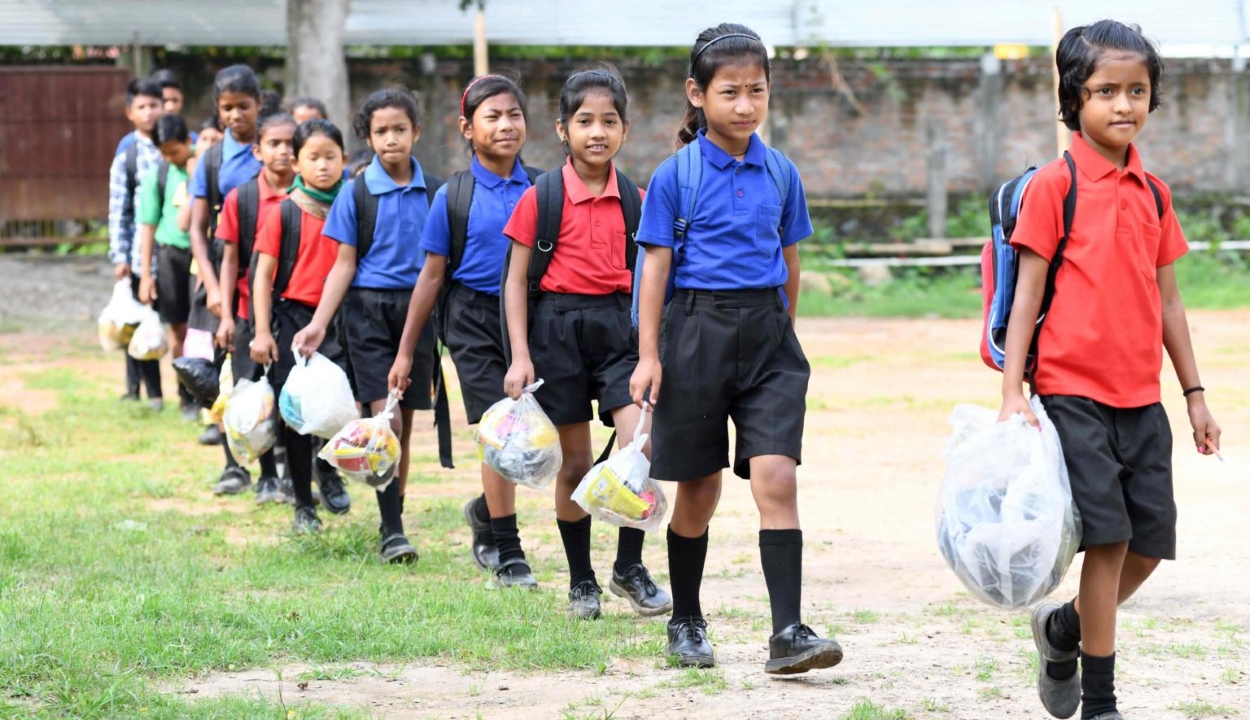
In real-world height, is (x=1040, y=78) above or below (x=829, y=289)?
above

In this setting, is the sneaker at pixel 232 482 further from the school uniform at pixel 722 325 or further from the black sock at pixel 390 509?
the school uniform at pixel 722 325

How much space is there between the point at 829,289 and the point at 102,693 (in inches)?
539

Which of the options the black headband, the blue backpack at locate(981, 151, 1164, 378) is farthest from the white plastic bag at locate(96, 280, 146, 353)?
the blue backpack at locate(981, 151, 1164, 378)

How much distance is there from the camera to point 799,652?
397cm

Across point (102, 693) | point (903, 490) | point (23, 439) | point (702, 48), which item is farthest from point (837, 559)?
point (23, 439)

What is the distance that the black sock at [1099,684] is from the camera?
364cm

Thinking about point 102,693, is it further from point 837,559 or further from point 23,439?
point 23,439

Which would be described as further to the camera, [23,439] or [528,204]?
[23,439]

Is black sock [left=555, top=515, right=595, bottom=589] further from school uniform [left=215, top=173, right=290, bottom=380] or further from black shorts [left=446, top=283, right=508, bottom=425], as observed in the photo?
school uniform [left=215, top=173, right=290, bottom=380]

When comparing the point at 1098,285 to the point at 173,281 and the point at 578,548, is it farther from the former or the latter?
the point at 173,281

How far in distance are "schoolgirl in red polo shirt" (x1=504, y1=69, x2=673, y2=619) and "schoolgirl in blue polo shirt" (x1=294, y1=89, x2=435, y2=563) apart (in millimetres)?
943

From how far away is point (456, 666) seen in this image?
14.1 ft

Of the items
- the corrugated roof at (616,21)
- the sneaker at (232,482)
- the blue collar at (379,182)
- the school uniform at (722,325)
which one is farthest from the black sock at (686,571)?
the corrugated roof at (616,21)

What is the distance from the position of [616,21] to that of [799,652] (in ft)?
51.9
